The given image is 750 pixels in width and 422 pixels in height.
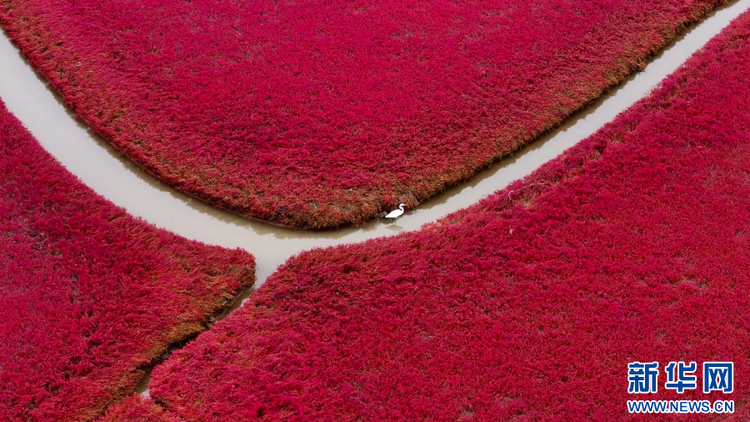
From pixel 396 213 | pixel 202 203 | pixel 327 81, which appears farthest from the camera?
pixel 327 81

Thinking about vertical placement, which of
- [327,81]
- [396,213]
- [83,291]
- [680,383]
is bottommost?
[680,383]

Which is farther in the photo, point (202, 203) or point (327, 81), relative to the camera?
point (327, 81)

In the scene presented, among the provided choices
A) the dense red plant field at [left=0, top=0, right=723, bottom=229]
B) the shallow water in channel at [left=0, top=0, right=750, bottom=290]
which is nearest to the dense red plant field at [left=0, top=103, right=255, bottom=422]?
the shallow water in channel at [left=0, top=0, right=750, bottom=290]

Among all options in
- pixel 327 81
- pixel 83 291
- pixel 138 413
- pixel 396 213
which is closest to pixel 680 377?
pixel 396 213

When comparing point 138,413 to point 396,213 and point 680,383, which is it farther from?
point 680,383

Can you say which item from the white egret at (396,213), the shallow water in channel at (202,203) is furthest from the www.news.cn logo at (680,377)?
the white egret at (396,213)

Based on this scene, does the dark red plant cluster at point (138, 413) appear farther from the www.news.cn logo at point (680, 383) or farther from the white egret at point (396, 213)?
the www.news.cn logo at point (680, 383)

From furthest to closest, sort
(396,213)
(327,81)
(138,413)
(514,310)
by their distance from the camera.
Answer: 1. (327,81)
2. (396,213)
3. (514,310)
4. (138,413)
